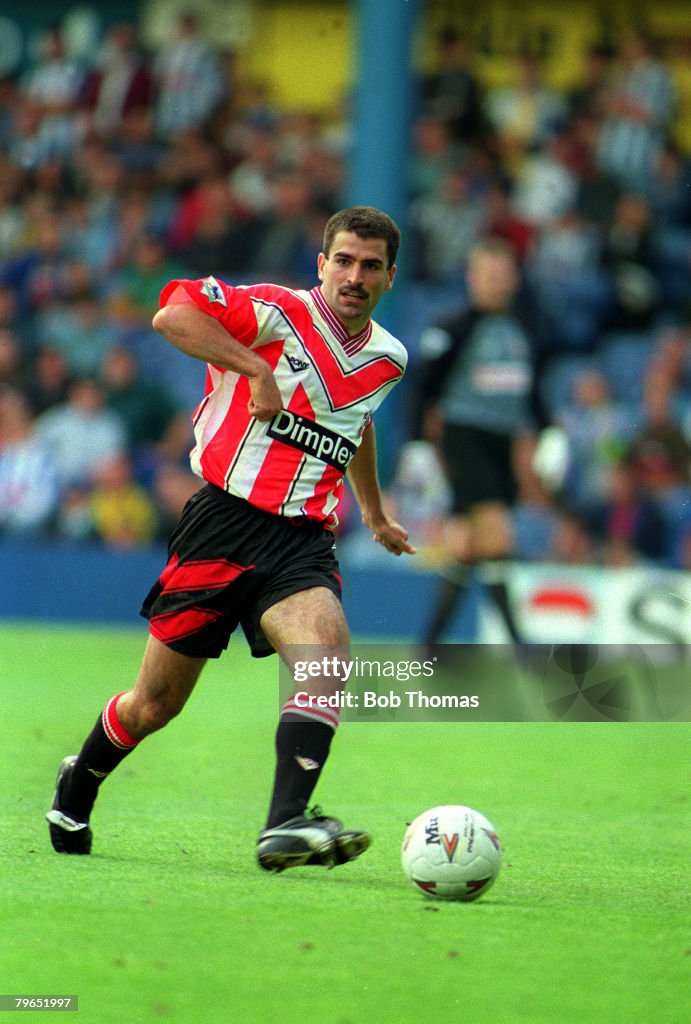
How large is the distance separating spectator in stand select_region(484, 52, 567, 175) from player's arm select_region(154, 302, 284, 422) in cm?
1085

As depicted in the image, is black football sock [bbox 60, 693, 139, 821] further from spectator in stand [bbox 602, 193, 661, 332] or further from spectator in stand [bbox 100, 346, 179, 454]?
spectator in stand [bbox 602, 193, 661, 332]

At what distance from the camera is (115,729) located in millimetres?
4727

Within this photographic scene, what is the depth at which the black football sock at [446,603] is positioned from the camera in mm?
9812

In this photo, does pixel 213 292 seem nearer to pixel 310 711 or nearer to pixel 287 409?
pixel 287 409

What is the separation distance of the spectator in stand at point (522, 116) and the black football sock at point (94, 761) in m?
11.0

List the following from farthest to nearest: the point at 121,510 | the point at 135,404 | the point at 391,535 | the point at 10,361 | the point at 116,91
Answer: the point at 116,91 < the point at 10,361 < the point at 135,404 < the point at 121,510 < the point at 391,535

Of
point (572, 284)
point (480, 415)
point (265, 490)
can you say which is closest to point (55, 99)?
point (572, 284)

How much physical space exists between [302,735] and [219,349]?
1064mm

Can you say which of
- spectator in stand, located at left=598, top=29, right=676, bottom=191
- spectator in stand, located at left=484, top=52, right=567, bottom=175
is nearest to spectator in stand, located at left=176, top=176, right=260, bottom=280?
spectator in stand, located at left=484, top=52, right=567, bottom=175

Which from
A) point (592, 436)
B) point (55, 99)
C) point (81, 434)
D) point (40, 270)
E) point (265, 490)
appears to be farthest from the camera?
point (55, 99)

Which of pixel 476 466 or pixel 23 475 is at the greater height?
pixel 23 475

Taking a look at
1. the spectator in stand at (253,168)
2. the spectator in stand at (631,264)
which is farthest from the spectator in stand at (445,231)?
the spectator in stand at (253,168)

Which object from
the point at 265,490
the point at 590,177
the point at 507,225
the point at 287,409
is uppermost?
the point at 590,177

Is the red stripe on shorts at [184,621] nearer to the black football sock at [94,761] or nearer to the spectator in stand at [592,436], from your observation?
the black football sock at [94,761]
